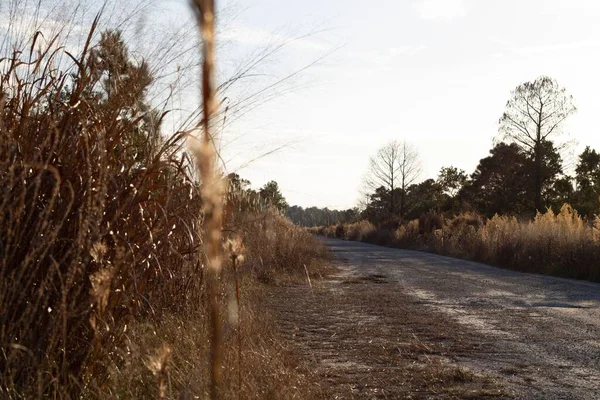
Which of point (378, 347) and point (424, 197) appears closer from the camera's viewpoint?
point (378, 347)

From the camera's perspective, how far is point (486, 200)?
44.8 m

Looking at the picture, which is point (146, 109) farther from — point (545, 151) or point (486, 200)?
point (486, 200)

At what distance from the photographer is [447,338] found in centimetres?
649

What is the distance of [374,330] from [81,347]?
3.90 meters

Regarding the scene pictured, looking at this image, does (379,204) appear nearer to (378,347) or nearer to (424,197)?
(424,197)

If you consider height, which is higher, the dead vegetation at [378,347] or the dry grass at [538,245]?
the dry grass at [538,245]

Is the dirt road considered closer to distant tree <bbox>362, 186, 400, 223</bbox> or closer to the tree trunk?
the tree trunk

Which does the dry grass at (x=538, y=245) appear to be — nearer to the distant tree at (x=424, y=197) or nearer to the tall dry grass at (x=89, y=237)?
the tall dry grass at (x=89, y=237)

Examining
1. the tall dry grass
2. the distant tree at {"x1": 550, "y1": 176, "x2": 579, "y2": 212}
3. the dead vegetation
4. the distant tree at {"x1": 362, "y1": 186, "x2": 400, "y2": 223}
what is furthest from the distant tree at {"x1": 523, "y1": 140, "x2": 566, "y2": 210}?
the tall dry grass

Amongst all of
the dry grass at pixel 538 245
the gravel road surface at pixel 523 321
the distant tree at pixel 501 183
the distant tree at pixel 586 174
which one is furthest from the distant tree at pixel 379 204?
the gravel road surface at pixel 523 321

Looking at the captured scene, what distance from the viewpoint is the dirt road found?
15.1 ft

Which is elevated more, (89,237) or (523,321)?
(89,237)

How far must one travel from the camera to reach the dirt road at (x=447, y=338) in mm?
4617

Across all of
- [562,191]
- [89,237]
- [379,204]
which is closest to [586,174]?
[562,191]
